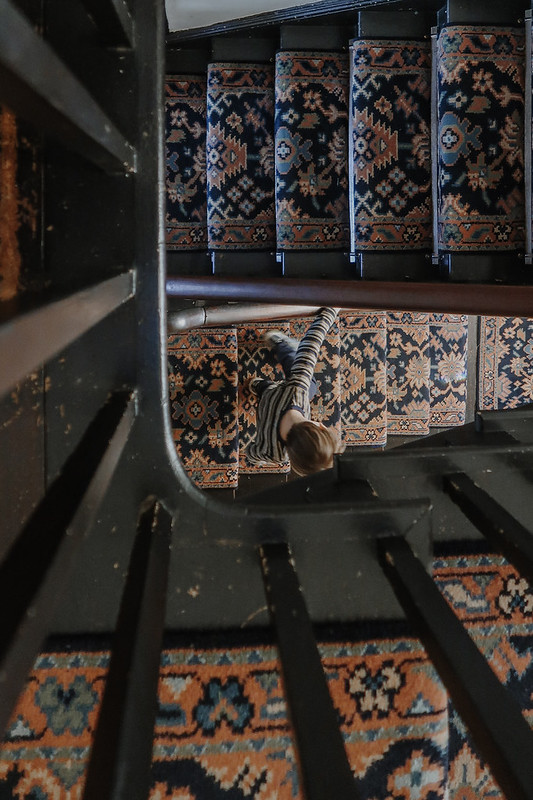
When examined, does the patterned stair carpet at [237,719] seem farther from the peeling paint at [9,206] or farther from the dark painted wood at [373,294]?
the dark painted wood at [373,294]

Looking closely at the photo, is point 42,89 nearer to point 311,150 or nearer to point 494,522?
point 494,522

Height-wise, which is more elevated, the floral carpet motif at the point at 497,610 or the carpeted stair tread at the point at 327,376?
the carpeted stair tread at the point at 327,376

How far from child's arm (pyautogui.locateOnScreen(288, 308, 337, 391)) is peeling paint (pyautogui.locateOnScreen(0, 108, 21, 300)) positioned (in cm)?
186

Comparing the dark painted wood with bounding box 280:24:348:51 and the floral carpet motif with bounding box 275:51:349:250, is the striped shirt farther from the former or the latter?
the dark painted wood with bounding box 280:24:348:51

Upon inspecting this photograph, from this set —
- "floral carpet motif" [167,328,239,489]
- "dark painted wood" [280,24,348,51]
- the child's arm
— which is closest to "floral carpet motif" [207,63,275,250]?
"dark painted wood" [280,24,348,51]

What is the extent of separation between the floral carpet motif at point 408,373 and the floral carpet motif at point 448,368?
0.10 metres

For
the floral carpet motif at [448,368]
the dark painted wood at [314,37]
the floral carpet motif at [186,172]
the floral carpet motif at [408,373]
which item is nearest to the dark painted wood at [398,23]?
the dark painted wood at [314,37]

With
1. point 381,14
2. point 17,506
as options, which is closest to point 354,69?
point 381,14

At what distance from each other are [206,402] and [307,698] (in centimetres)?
267

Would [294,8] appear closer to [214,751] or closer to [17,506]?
[17,506]

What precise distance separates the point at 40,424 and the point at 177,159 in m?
2.39

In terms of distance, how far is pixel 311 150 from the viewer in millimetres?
2635

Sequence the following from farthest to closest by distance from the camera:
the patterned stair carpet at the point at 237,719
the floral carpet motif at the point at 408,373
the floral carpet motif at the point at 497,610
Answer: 1. the floral carpet motif at the point at 408,373
2. the floral carpet motif at the point at 497,610
3. the patterned stair carpet at the point at 237,719

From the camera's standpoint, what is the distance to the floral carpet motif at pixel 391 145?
244 centimetres
